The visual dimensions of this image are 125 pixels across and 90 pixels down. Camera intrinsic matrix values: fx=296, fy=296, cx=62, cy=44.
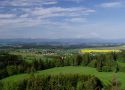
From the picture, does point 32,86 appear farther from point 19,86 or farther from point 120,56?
point 120,56

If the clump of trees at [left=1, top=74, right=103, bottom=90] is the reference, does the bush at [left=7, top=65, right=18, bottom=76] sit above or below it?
above

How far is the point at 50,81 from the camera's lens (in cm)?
7350

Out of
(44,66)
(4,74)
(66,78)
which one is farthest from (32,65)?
(66,78)

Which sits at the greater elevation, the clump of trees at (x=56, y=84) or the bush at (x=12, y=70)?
the bush at (x=12, y=70)

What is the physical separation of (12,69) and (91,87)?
37233mm

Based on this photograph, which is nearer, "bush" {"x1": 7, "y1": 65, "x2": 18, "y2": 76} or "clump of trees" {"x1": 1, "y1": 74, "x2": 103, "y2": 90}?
"clump of trees" {"x1": 1, "y1": 74, "x2": 103, "y2": 90}

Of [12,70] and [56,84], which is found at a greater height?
[12,70]

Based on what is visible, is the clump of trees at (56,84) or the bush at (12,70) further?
the bush at (12,70)

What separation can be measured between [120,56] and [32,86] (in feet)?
225

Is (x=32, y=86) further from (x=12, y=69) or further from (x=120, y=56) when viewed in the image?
(x=120, y=56)

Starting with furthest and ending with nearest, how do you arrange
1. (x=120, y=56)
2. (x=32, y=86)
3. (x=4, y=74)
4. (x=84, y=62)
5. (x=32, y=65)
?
(x=120, y=56) < (x=84, y=62) < (x=32, y=65) < (x=4, y=74) < (x=32, y=86)

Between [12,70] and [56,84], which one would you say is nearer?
[56,84]

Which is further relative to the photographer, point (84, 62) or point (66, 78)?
point (84, 62)

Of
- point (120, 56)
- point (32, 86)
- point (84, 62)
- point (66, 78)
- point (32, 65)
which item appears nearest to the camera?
point (32, 86)
